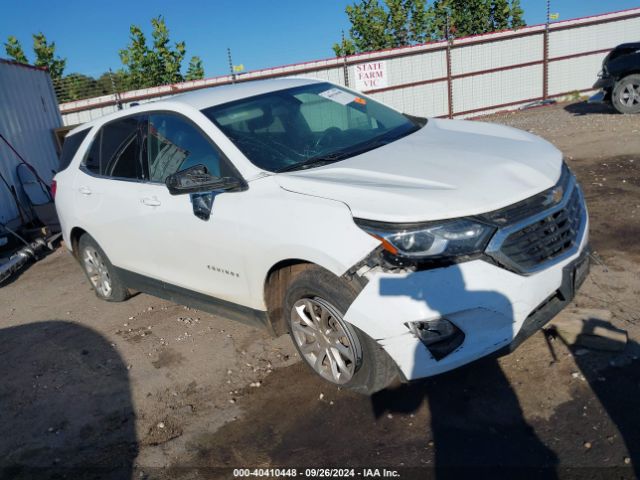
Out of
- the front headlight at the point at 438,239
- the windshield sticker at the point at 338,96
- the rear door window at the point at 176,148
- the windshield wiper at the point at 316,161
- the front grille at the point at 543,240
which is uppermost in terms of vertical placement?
the windshield sticker at the point at 338,96

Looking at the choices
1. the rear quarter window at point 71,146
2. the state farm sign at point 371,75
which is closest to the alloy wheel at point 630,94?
the state farm sign at point 371,75

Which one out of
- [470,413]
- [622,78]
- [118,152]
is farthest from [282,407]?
[622,78]

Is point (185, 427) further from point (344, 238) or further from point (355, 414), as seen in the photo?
point (344, 238)

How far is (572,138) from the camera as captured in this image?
10.0 metres

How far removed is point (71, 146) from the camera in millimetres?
5324

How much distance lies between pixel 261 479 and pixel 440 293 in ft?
4.24

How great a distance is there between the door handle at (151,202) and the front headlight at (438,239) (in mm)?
2023

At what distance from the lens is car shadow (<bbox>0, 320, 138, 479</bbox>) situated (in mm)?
3113

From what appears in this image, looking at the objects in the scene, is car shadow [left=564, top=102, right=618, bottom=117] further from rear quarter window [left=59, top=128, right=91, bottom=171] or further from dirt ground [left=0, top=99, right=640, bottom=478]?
rear quarter window [left=59, top=128, right=91, bottom=171]

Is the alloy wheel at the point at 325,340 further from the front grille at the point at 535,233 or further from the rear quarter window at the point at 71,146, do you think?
the rear quarter window at the point at 71,146

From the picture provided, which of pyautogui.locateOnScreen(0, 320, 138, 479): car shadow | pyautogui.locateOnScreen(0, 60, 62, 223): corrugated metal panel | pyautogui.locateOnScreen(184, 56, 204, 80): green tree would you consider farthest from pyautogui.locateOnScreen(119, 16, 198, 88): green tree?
pyautogui.locateOnScreen(0, 320, 138, 479): car shadow

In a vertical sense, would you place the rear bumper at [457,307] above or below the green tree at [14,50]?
below

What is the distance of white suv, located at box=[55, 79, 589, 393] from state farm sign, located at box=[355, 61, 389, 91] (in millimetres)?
11849

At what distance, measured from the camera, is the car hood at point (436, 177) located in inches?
105
